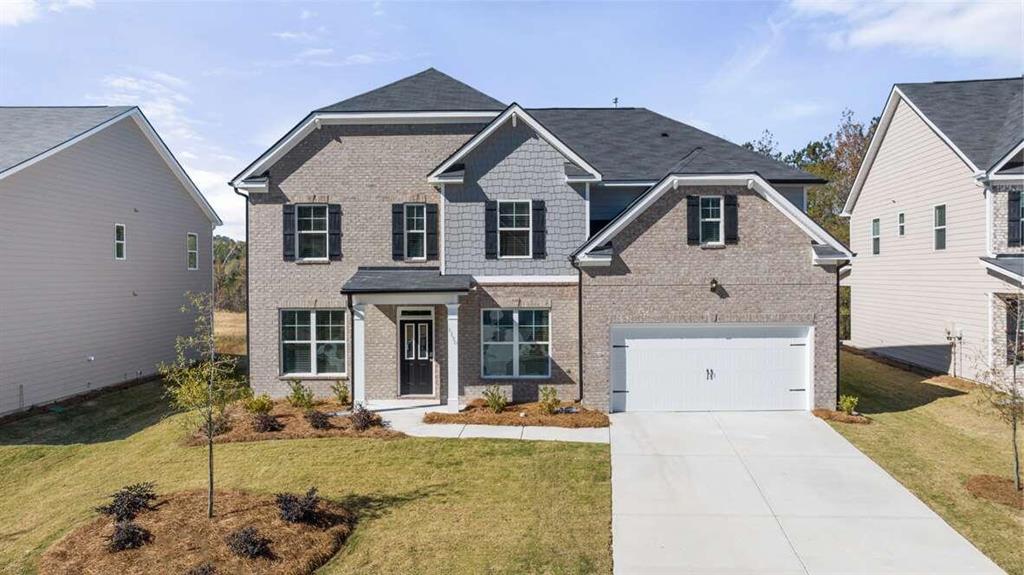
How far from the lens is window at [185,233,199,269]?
22.8m

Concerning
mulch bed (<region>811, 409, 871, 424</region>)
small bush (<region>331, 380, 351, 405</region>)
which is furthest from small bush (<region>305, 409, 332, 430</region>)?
mulch bed (<region>811, 409, 871, 424</region>)

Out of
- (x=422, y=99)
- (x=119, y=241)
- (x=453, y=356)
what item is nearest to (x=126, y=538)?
(x=453, y=356)

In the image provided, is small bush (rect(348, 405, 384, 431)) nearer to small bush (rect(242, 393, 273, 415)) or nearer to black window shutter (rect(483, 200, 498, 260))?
small bush (rect(242, 393, 273, 415))

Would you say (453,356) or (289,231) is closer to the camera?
(453,356)

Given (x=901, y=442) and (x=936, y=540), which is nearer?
(x=936, y=540)

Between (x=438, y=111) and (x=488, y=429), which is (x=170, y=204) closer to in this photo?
(x=438, y=111)

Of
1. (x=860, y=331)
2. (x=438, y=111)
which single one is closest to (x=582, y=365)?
(x=438, y=111)

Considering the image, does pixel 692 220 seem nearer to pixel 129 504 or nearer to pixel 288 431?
pixel 288 431

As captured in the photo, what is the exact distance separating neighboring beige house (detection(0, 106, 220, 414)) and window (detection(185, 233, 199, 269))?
0.33 ft

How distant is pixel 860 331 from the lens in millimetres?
25219

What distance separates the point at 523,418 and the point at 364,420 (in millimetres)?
3779

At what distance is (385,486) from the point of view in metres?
9.91

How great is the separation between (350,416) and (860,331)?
75.1 feet

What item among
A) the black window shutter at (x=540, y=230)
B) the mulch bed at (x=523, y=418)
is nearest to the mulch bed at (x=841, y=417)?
the mulch bed at (x=523, y=418)
